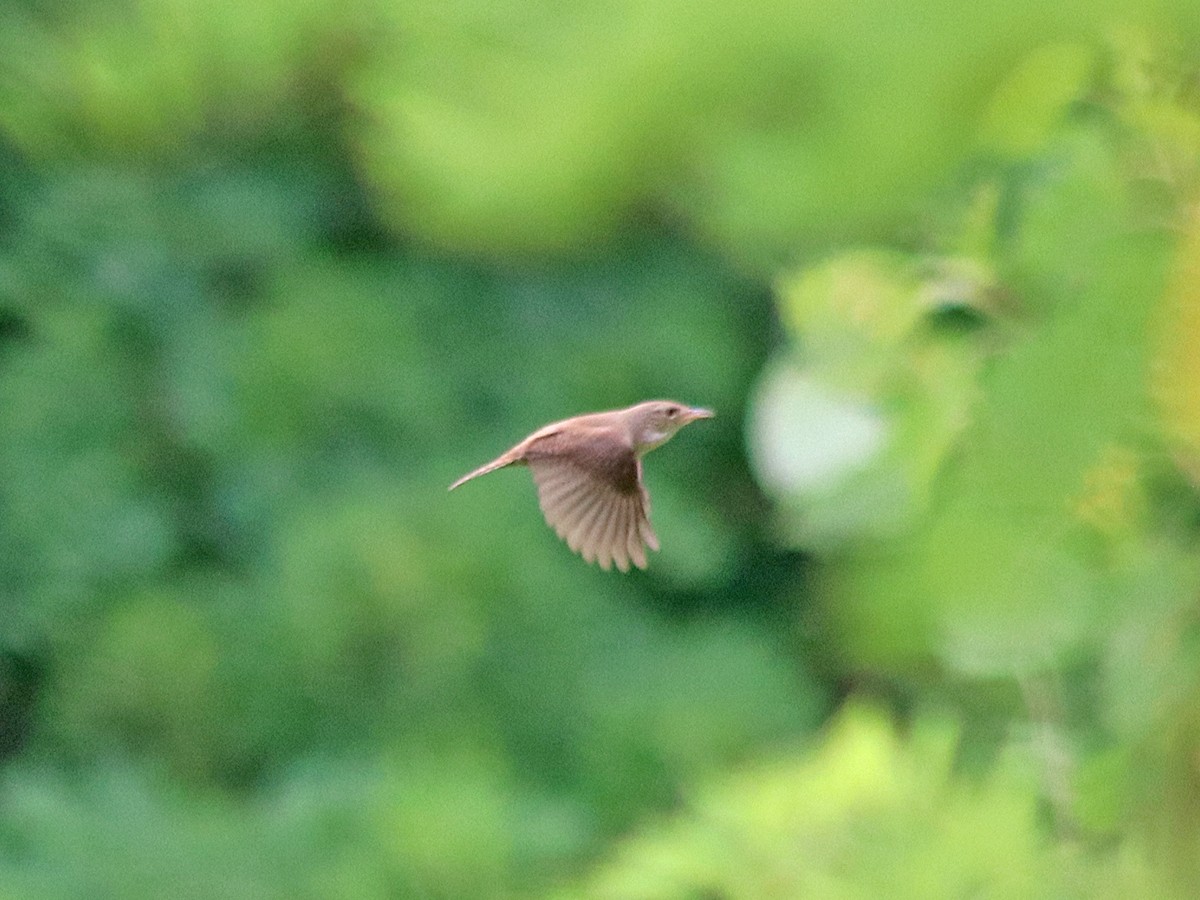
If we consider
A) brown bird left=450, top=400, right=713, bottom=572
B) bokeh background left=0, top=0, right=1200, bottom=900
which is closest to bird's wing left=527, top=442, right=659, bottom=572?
brown bird left=450, top=400, right=713, bottom=572

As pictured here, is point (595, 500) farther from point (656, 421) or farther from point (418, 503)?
point (418, 503)

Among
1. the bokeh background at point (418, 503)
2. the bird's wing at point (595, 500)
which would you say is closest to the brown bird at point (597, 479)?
the bird's wing at point (595, 500)

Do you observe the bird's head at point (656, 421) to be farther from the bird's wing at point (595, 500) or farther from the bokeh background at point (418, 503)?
the bokeh background at point (418, 503)

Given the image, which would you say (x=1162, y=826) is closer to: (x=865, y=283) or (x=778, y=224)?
(x=865, y=283)

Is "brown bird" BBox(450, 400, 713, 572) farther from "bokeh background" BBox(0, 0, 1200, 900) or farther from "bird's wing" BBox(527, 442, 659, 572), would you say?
"bokeh background" BBox(0, 0, 1200, 900)

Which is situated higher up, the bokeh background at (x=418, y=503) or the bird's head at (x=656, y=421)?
the bokeh background at (x=418, y=503)

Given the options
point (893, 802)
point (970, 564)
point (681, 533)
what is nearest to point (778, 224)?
point (970, 564)
